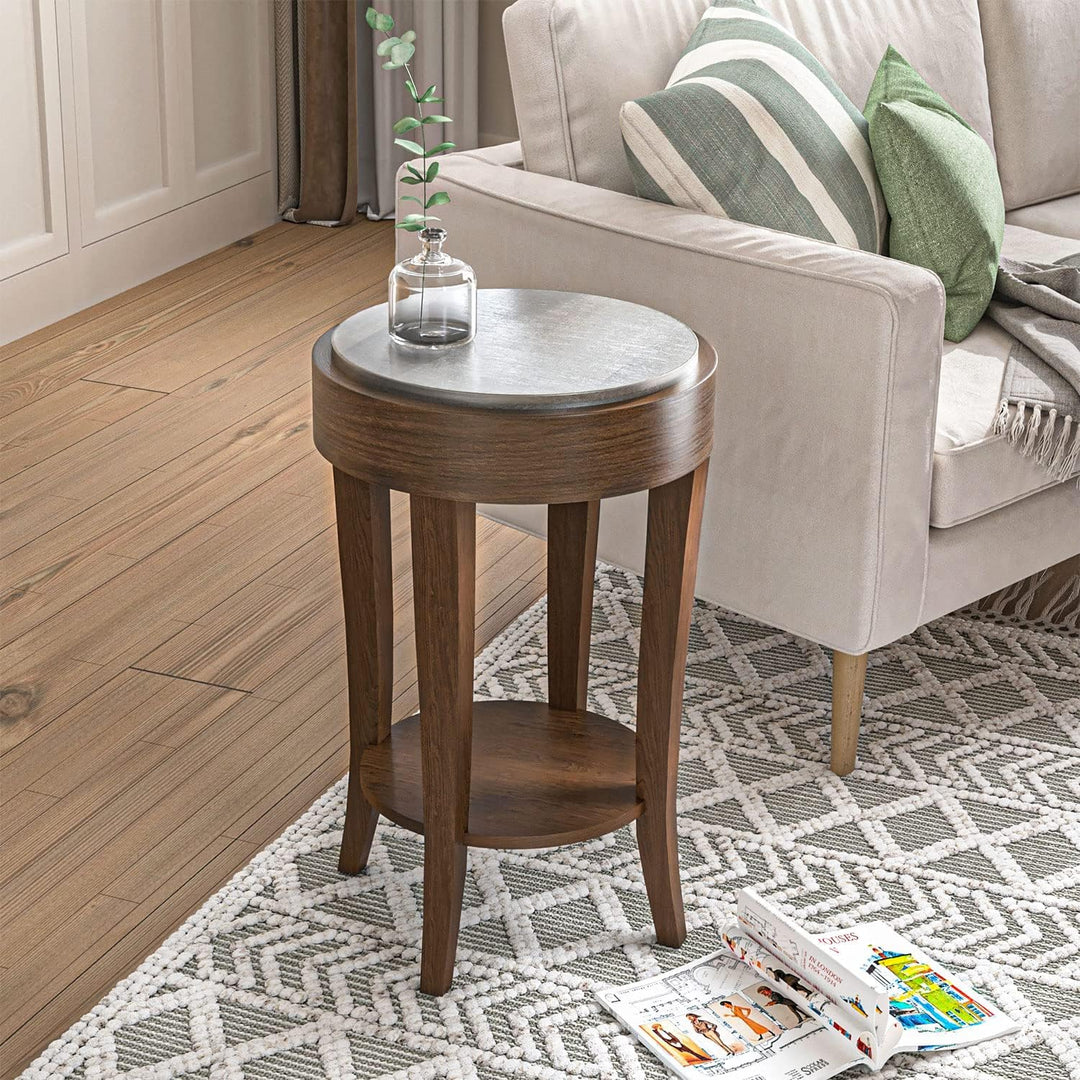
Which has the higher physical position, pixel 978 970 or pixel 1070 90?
pixel 1070 90

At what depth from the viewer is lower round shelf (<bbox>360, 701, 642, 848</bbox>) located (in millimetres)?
1477

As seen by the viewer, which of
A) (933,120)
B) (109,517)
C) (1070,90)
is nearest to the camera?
(933,120)

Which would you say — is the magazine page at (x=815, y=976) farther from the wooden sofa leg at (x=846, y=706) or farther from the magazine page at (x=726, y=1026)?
the wooden sofa leg at (x=846, y=706)

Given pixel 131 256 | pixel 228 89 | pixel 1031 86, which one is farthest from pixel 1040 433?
pixel 228 89

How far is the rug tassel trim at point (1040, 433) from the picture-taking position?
1812 mm

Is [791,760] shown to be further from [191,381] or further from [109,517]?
[191,381]

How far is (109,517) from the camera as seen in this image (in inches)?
96.6

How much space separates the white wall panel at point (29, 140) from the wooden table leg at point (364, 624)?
1926mm

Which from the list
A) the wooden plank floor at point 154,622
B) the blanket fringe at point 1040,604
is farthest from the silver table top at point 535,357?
the blanket fringe at point 1040,604

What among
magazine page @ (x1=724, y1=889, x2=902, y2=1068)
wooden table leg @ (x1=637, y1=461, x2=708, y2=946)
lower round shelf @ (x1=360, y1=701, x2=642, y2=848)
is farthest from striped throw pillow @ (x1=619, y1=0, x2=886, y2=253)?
magazine page @ (x1=724, y1=889, x2=902, y2=1068)

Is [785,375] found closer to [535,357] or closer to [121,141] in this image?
[535,357]

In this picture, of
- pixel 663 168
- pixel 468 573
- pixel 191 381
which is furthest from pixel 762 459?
pixel 191 381

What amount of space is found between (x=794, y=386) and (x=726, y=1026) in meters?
0.73

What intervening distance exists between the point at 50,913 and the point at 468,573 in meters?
0.62
